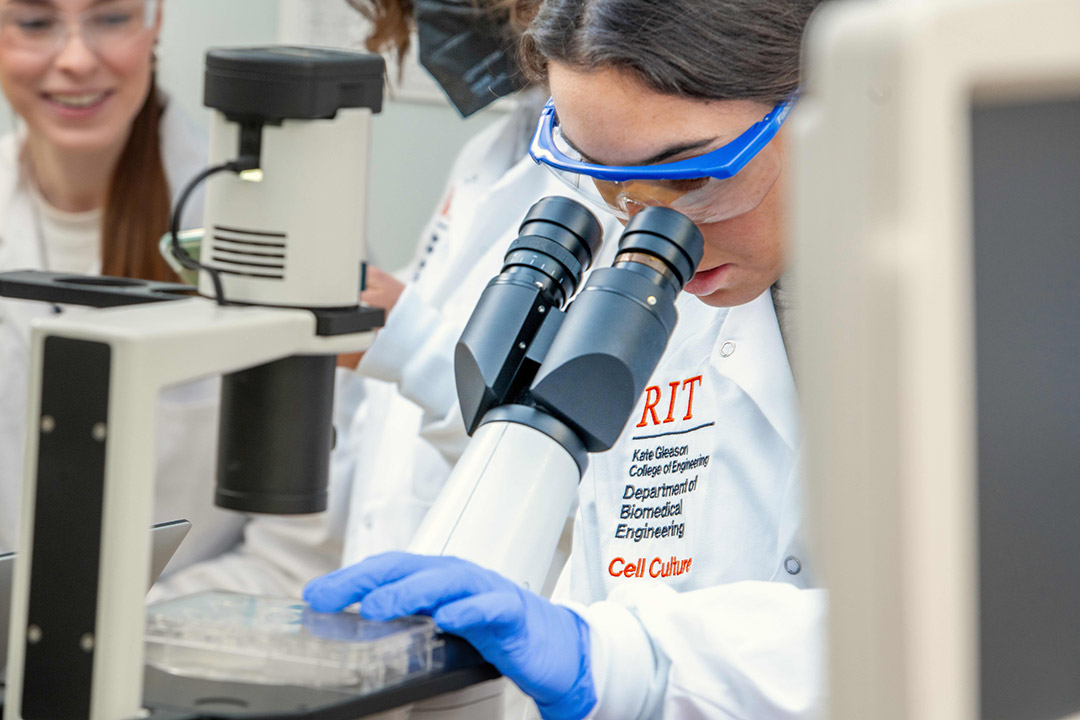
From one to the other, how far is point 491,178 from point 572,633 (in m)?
1.33

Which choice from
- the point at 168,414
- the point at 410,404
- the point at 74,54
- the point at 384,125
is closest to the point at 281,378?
the point at 410,404

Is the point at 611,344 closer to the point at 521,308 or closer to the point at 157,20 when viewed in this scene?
the point at 521,308

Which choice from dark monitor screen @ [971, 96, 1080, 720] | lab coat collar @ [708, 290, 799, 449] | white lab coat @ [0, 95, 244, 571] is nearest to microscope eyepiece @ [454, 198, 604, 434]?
lab coat collar @ [708, 290, 799, 449]

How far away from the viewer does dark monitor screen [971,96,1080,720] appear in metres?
0.40

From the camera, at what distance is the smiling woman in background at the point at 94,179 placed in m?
2.21

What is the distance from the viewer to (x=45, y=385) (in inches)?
24.7

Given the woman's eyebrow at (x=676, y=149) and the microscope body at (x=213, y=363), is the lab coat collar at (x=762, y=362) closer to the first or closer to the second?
the woman's eyebrow at (x=676, y=149)

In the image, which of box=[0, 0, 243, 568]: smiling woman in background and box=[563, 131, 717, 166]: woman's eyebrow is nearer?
box=[563, 131, 717, 166]: woman's eyebrow

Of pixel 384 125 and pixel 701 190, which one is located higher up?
pixel 384 125

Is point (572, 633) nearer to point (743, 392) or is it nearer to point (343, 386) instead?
point (743, 392)

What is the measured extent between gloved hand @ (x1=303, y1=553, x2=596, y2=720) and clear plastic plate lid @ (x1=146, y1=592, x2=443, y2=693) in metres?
0.02

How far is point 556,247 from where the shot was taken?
3.24 ft

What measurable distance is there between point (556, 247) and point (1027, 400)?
1.94 ft

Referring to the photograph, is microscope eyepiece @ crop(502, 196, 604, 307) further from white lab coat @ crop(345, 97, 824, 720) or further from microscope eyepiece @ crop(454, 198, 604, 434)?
white lab coat @ crop(345, 97, 824, 720)
